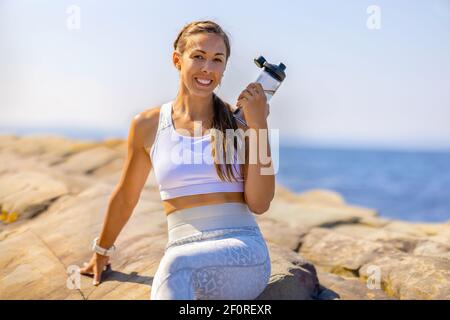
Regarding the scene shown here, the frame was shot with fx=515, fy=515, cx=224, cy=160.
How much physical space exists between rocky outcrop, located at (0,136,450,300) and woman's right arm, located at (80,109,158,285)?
228 mm

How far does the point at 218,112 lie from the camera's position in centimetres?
318

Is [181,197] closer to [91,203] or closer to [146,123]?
[146,123]

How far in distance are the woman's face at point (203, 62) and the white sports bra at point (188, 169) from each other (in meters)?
0.31

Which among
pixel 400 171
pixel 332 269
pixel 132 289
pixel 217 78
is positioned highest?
pixel 217 78

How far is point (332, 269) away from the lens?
4.43 meters

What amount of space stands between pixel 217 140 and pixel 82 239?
1.93 meters

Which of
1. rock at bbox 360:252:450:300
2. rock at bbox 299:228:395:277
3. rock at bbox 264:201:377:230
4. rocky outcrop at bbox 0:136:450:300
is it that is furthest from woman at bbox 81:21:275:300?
rock at bbox 264:201:377:230

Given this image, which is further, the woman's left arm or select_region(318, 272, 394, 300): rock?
select_region(318, 272, 394, 300): rock

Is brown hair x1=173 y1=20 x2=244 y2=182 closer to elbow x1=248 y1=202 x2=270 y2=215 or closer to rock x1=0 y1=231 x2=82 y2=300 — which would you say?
elbow x1=248 y1=202 x2=270 y2=215

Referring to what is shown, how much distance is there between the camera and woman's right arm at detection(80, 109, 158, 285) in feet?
11.1

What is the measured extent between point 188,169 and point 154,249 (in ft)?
4.04

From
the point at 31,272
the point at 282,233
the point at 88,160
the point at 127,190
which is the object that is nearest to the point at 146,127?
the point at 127,190

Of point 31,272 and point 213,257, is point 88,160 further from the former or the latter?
point 213,257

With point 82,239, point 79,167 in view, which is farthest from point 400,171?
point 82,239
